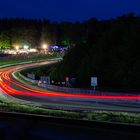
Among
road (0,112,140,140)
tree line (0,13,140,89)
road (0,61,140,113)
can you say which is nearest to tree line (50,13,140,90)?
tree line (0,13,140,89)

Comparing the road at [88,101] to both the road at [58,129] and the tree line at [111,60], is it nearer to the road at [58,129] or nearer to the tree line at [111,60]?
the tree line at [111,60]

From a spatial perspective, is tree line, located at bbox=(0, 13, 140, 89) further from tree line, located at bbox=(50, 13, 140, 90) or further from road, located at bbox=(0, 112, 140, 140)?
road, located at bbox=(0, 112, 140, 140)

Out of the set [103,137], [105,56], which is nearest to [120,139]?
[103,137]

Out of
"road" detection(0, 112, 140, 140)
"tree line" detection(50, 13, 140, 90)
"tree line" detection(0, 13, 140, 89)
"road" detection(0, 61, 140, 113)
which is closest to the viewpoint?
"road" detection(0, 112, 140, 140)

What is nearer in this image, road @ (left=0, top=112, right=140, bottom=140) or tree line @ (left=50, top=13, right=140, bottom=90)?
road @ (left=0, top=112, right=140, bottom=140)

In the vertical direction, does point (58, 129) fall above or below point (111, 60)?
below

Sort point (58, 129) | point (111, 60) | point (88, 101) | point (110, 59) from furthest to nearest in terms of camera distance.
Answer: point (110, 59), point (111, 60), point (88, 101), point (58, 129)

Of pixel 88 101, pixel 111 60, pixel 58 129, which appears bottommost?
pixel 58 129

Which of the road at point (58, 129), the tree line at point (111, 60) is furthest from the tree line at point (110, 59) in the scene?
the road at point (58, 129)

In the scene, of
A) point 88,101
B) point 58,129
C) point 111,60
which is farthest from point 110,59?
point 58,129

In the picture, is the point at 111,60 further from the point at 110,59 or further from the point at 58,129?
the point at 58,129

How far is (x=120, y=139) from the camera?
491 centimetres

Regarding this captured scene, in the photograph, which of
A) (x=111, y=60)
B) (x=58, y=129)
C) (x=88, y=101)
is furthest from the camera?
(x=111, y=60)

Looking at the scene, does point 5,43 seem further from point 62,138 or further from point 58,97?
point 62,138
